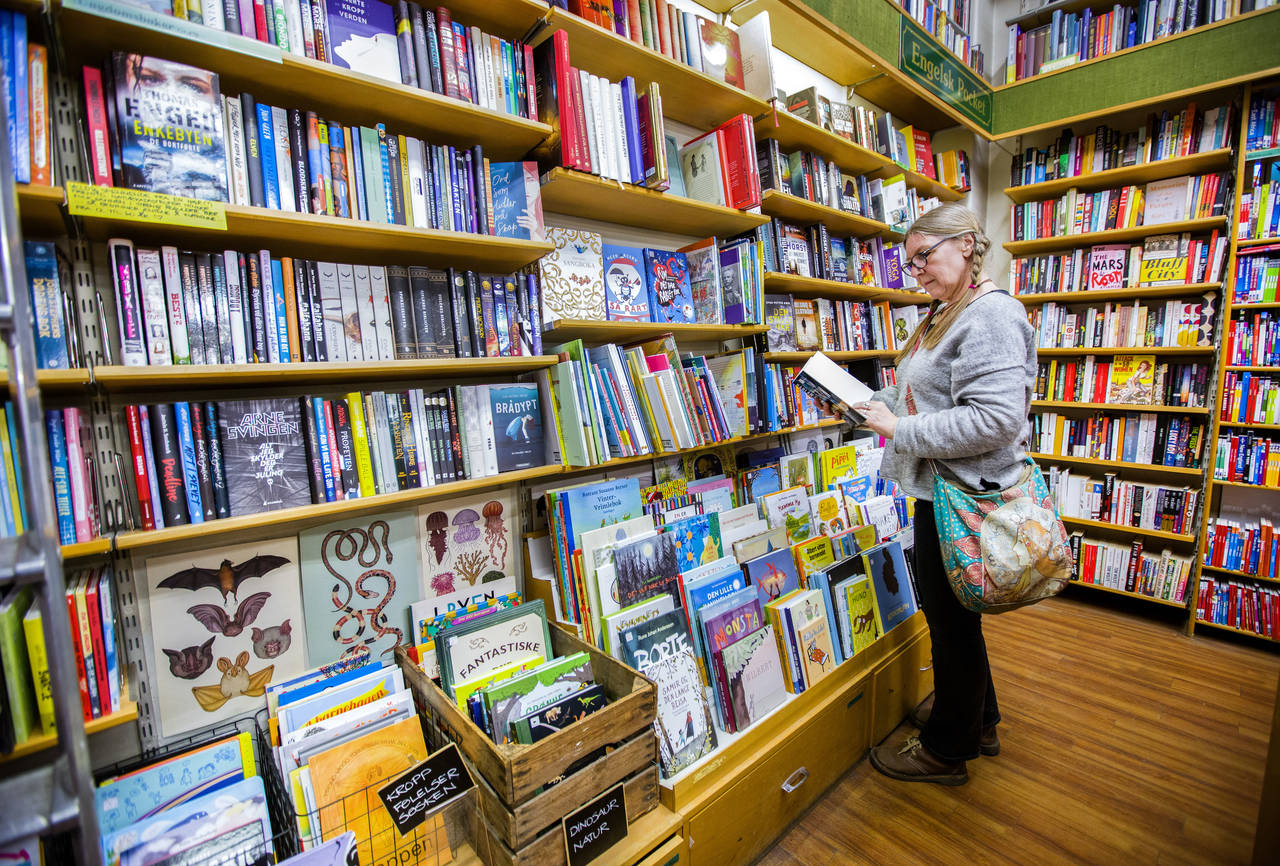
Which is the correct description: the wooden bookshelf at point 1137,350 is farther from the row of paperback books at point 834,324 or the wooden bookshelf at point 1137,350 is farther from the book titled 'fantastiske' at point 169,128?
the book titled 'fantastiske' at point 169,128

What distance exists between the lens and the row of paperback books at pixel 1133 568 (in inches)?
110

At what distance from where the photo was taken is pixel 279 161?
1.09 m

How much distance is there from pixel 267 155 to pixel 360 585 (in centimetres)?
93

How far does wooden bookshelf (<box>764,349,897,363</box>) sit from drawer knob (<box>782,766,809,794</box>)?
1336 mm

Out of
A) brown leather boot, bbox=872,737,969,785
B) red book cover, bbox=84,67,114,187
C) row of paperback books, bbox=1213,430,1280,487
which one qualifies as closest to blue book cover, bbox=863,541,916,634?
brown leather boot, bbox=872,737,969,785

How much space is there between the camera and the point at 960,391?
1375 millimetres

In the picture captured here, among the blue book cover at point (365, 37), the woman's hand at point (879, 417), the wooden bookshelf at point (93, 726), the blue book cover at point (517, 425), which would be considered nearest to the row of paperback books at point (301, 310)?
the blue book cover at point (517, 425)

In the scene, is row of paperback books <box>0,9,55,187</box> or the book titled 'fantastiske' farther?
the book titled 'fantastiske'

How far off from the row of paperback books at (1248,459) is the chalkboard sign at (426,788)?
3488 millimetres

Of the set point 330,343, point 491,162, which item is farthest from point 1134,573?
point 330,343

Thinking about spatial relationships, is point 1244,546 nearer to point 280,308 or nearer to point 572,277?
point 572,277

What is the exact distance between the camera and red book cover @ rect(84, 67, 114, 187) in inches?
35.6

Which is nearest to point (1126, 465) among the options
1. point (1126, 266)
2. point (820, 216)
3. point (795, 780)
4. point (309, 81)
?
point (1126, 266)

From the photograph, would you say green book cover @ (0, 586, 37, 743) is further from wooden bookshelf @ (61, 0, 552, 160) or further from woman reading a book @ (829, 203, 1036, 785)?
woman reading a book @ (829, 203, 1036, 785)
